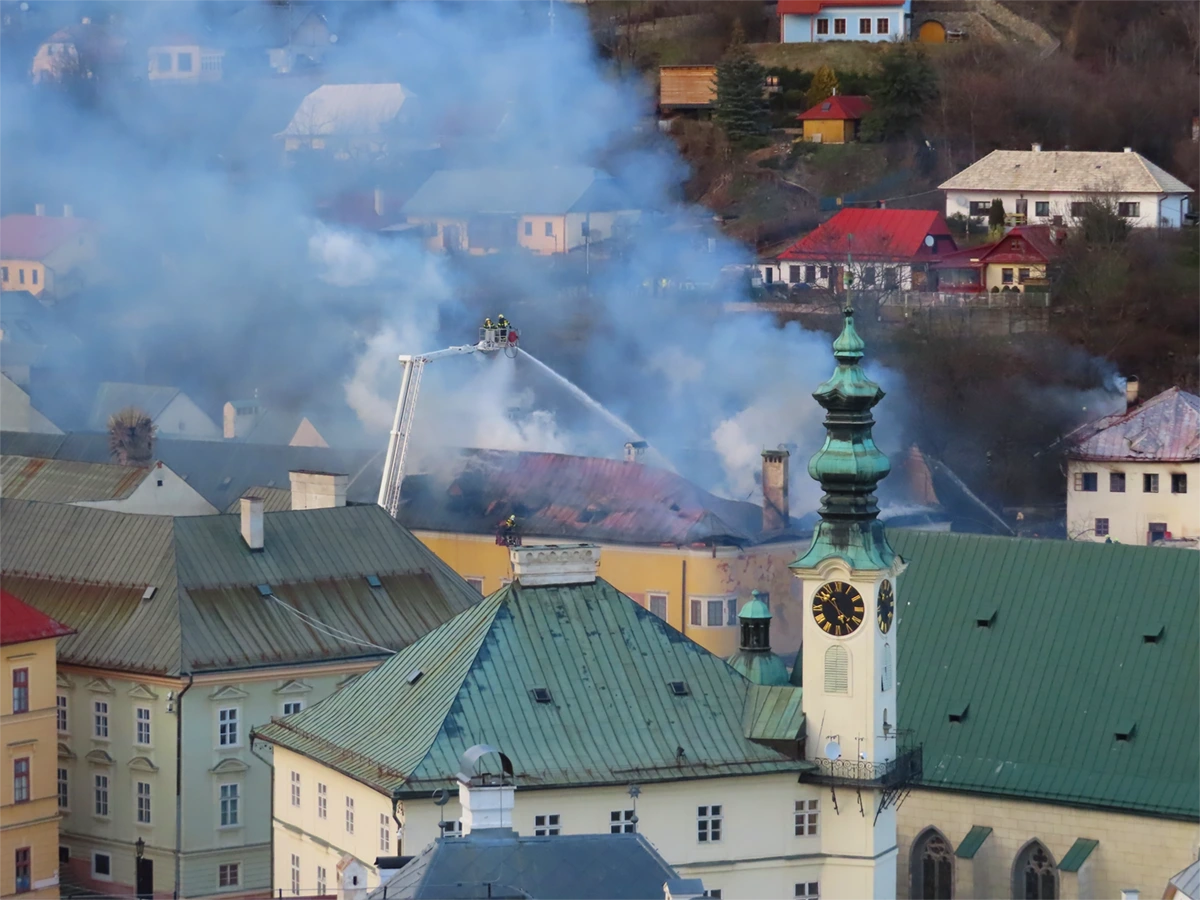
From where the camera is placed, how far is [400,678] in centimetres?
8356

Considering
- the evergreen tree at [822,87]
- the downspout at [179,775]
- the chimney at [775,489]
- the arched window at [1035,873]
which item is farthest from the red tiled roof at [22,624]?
the evergreen tree at [822,87]

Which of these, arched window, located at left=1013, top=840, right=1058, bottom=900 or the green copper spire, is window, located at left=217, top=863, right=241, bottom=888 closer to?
arched window, located at left=1013, top=840, right=1058, bottom=900

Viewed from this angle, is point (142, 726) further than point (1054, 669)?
Yes

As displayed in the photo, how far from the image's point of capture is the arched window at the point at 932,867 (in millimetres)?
88062

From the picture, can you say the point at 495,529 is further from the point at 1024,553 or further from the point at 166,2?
the point at 166,2

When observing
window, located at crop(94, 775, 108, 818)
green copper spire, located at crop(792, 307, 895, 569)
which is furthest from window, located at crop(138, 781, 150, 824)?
green copper spire, located at crop(792, 307, 895, 569)

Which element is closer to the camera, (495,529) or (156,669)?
(156,669)

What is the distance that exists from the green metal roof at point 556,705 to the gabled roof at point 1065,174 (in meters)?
74.4

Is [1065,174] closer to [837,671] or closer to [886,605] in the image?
[886,605]

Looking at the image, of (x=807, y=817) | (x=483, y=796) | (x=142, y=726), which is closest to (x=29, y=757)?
(x=142, y=726)

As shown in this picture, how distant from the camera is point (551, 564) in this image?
3278 inches

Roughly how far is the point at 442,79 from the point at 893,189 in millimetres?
22028

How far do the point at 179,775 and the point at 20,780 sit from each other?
3.92m

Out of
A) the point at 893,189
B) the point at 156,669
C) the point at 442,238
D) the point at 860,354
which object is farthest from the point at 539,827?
the point at 893,189
